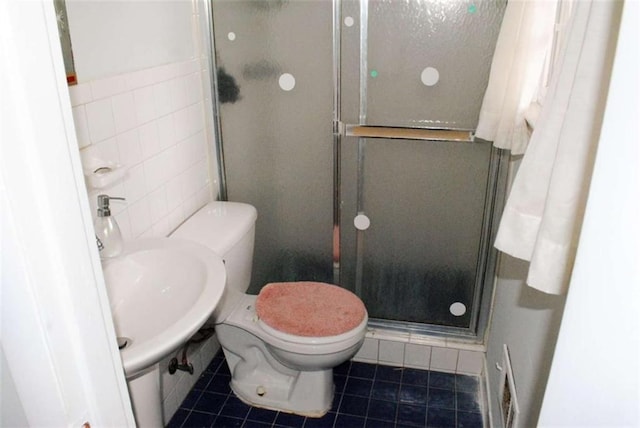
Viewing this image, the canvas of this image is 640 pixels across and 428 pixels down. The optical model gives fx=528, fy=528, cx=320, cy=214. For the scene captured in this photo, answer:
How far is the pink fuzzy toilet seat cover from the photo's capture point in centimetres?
181

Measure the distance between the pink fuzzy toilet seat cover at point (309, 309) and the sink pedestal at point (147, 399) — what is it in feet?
1.57

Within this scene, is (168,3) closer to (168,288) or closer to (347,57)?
(347,57)

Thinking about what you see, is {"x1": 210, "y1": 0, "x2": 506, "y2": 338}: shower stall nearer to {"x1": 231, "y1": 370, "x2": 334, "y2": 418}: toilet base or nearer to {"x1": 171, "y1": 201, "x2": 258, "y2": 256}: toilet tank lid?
{"x1": 171, "y1": 201, "x2": 258, "y2": 256}: toilet tank lid

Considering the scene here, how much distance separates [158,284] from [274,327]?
507 millimetres

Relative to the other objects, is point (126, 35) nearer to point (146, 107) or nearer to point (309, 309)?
point (146, 107)

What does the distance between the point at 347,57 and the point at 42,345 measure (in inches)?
61.1

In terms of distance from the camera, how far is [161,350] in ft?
3.51

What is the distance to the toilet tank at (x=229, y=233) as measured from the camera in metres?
1.80

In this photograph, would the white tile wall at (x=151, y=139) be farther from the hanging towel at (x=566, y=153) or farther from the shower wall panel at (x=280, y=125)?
the hanging towel at (x=566, y=153)

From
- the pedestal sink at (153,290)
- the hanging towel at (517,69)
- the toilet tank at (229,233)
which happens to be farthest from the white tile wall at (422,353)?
the pedestal sink at (153,290)

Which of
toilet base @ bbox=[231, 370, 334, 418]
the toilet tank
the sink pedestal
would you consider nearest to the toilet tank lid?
the toilet tank

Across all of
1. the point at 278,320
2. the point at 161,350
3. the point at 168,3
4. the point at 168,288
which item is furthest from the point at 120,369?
the point at 168,3

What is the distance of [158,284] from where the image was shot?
1440 millimetres

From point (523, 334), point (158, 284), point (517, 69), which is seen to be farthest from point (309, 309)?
point (517, 69)
